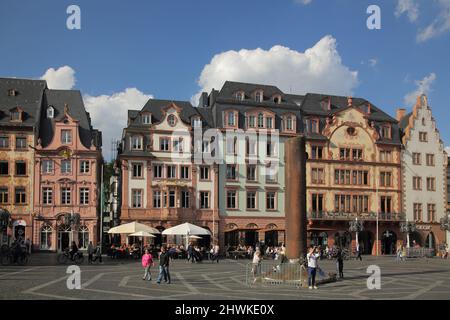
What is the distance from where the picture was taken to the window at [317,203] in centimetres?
6588

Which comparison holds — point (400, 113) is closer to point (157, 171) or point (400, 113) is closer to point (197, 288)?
point (157, 171)

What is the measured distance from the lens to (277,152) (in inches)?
2589

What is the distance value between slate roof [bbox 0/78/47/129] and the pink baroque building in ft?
4.37

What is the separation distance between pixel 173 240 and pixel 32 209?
46.3ft

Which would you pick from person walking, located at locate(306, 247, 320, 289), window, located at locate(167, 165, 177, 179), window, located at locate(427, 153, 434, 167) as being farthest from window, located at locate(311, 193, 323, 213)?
person walking, located at locate(306, 247, 320, 289)

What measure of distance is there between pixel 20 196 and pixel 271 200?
25750 mm

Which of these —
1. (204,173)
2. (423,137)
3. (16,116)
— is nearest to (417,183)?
(423,137)

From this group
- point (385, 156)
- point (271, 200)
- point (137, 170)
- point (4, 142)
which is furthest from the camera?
point (385, 156)

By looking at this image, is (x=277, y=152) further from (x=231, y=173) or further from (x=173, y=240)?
(x=173, y=240)

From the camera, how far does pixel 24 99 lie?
6297 cm

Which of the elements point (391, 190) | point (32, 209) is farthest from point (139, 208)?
point (391, 190)

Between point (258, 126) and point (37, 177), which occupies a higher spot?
point (258, 126)

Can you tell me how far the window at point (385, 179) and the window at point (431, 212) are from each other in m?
5.97

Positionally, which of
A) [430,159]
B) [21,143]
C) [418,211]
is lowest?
[418,211]
